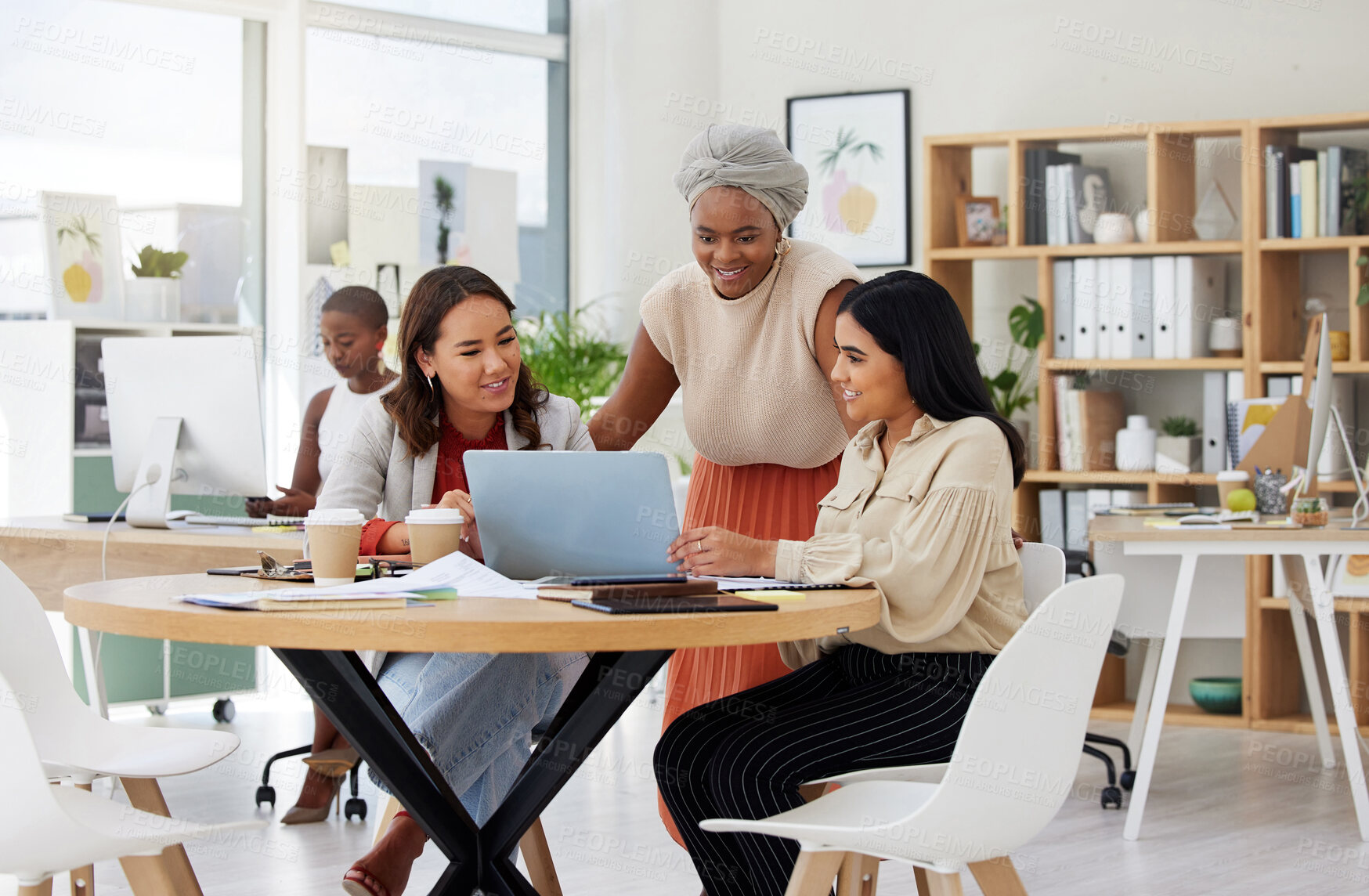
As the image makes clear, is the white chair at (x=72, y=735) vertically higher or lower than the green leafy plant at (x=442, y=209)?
lower

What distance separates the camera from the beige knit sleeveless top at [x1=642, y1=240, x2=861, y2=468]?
2.45 meters

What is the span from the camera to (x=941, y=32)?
539cm

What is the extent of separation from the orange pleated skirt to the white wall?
2039 mm

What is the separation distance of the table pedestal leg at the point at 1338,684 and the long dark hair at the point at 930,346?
69.3 inches

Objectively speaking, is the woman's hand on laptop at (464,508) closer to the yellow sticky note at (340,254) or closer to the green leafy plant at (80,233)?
the green leafy plant at (80,233)

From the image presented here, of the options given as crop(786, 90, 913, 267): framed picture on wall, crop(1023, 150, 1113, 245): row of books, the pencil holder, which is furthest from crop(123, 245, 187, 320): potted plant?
the pencil holder

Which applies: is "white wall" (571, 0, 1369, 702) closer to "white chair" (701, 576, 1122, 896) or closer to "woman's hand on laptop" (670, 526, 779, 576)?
"woman's hand on laptop" (670, 526, 779, 576)

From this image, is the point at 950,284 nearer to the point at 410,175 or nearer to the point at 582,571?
the point at 410,175

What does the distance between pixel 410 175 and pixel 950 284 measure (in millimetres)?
2231

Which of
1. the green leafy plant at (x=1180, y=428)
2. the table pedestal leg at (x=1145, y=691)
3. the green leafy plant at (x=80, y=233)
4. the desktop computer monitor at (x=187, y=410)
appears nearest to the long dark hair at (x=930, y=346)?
the desktop computer monitor at (x=187, y=410)

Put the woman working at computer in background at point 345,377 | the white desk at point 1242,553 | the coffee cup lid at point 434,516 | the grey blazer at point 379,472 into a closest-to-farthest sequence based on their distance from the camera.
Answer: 1. the coffee cup lid at point 434,516
2. the grey blazer at point 379,472
3. the white desk at point 1242,553
4. the woman working at computer in background at point 345,377

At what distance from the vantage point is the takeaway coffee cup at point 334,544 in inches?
71.0

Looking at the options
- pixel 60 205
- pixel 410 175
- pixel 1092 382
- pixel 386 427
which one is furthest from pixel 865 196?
pixel 386 427

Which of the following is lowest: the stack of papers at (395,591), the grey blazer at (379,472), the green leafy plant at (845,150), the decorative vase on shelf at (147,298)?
the stack of papers at (395,591)
